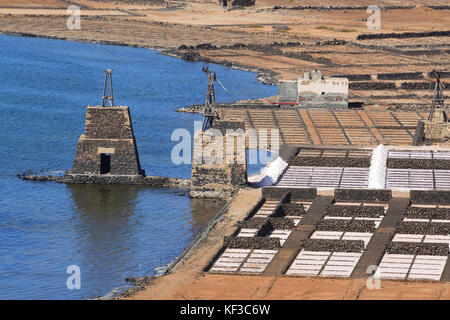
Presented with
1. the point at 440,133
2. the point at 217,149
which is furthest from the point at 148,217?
the point at 440,133

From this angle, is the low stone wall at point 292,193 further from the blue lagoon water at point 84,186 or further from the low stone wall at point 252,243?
the low stone wall at point 252,243

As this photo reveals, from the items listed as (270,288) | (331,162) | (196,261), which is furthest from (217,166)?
(270,288)

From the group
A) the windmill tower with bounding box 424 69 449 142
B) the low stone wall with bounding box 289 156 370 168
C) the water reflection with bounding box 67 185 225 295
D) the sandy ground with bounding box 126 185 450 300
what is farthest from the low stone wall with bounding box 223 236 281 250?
the windmill tower with bounding box 424 69 449 142

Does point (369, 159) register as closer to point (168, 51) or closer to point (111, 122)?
point (111, 122)

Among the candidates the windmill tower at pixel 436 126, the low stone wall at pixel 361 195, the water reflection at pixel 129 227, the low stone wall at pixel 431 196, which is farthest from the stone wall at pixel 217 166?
the windmill tower at pixel 436 126

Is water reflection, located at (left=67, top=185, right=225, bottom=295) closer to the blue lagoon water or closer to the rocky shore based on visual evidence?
the blue lagoon water

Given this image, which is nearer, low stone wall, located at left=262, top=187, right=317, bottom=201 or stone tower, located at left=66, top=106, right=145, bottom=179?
low stone wall, located at left=262, top=187, right=317, bottom=201

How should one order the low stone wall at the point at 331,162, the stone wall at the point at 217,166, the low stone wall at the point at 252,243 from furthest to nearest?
the low stone wall at the point at 331,162
the stone wall at the point at 217,166
the low stone wall at the point at 252,243
